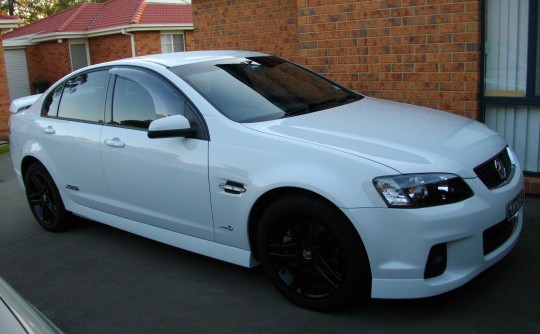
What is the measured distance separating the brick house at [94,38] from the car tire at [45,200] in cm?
1775

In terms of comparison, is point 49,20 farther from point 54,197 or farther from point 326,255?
point 326,255

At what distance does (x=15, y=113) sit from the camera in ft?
20.7

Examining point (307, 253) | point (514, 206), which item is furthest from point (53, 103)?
point (514, 206)

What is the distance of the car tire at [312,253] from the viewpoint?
Answer: 339cm

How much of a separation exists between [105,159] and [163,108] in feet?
2.54

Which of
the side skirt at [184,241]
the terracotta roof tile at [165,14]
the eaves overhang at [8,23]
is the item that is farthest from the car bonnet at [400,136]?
the terracotta roof tile at [165,14]

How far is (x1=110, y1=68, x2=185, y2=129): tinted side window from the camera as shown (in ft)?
14.5

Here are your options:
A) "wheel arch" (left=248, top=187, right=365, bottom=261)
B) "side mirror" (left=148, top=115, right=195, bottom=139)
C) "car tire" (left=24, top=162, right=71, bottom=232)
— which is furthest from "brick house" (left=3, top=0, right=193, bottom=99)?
"wheel arch" (left=248, top=187, right=365, bottom=261)

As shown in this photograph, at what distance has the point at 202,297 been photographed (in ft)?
13.5

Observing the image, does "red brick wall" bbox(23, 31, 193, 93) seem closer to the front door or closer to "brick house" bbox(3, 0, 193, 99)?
"brick house" bbox(3, 0, 193, 99)

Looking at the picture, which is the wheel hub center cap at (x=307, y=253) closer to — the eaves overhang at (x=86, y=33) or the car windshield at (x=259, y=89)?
the car windshield at (x=259, y=89)

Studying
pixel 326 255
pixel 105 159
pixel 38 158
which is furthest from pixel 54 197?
pixel 326 255

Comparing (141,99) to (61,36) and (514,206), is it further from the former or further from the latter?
(61,36)

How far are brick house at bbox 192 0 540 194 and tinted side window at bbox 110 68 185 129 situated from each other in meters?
3.03
